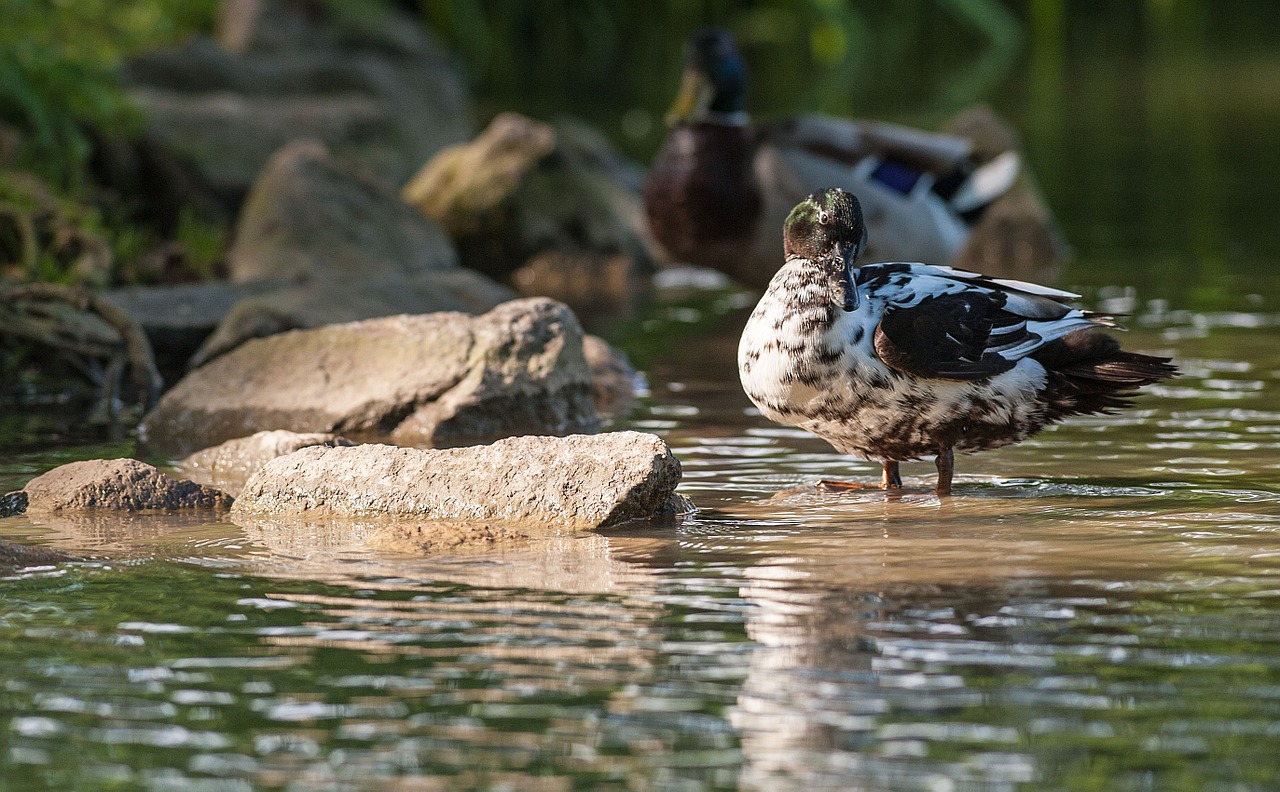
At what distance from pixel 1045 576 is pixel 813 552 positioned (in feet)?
2.33

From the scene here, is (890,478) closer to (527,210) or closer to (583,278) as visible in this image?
(583,278)

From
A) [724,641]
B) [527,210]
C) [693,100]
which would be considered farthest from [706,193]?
[724,641]

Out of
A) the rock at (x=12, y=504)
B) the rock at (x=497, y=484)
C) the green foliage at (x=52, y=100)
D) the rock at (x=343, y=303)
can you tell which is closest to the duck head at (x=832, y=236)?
the rock at (x=497, y=484)

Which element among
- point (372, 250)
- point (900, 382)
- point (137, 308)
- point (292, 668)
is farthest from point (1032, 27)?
point (292, 668)

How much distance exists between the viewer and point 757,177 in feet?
35.4

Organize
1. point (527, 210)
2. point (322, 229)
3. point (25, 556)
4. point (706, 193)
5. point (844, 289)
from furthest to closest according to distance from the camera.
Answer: point (527, 210), point (322, 229), point (706, 193), point (844, 289), point (25, 556)

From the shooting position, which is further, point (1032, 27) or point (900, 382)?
point (1032, 27)

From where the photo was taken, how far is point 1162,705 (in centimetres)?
407

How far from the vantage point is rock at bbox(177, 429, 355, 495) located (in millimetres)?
6754

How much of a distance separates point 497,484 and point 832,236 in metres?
1.37

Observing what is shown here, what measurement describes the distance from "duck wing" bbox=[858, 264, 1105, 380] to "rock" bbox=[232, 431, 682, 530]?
→ 87 cm

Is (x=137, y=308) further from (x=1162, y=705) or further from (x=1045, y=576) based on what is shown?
(x=1162, y=705)

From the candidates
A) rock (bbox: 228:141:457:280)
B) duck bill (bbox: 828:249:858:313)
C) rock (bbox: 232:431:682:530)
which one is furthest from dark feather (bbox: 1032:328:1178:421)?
rock (bbox: 228:141:457:280)

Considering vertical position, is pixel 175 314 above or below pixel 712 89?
below
